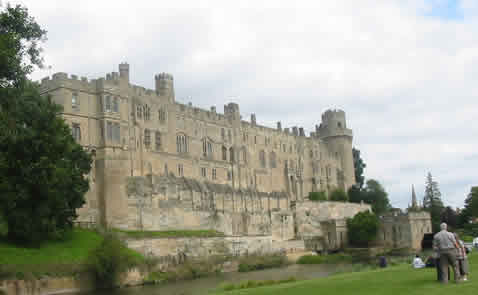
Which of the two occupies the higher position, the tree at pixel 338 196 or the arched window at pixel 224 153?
the arched window at pixel 224 153

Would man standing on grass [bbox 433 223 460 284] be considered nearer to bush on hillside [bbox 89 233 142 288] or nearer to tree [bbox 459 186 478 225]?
bush on hillside [bbox 89 233 142 288]

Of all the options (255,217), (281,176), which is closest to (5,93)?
(255,217)

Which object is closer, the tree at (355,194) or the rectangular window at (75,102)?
the rectangular window at (75,102)

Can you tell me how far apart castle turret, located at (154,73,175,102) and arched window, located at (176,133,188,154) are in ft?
15.1

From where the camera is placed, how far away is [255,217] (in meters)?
75.4

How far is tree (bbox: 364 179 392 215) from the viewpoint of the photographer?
338ft

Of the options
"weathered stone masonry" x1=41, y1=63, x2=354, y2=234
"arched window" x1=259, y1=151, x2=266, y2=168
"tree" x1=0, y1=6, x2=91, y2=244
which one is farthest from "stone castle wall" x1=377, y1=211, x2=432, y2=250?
"tree" x1=0, y1=6, x2=91, y2=244

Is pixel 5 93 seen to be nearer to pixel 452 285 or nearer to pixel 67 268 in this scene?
pixel 67 268

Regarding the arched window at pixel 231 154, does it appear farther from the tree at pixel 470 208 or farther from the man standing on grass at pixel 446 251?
the man standing on grass at pixel 446 251

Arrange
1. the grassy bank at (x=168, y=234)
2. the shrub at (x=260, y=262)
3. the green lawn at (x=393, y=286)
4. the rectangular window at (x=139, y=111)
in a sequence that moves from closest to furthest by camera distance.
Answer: the green lawn at (x=393, y=286) → the grassy bank at (x=168, y=234) → the shrub at (x=260, y=262) → the rectangular window at (x=139, y=111)

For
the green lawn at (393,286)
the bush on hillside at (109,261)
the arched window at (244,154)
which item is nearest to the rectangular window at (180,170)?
the arched window at (244,154)

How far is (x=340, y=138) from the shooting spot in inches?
4264

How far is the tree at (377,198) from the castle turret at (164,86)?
47450mm

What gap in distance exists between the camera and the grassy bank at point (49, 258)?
39.0 m
